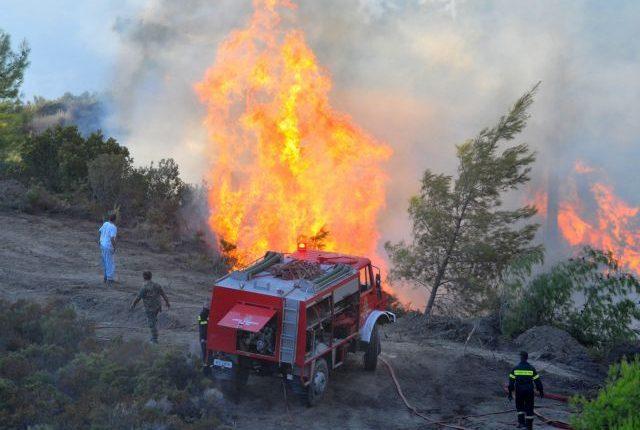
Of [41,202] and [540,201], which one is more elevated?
[540,201]

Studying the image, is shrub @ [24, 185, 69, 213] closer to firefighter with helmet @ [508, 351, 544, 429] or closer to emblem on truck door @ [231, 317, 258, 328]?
emblem on truck door @ [231, 317, 258, 328]

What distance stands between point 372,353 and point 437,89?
30222 millimetres

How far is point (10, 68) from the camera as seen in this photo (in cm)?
2822

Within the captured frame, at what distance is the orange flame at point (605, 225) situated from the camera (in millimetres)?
33812

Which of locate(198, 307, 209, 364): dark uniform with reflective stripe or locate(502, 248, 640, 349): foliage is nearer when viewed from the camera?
locate(198, 307, 209, 364): dark uniform with reflective stripe

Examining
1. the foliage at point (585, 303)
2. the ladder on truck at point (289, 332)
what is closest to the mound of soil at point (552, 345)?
the foliage at point (585, 303)

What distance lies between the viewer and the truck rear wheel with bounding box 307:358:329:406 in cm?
1181

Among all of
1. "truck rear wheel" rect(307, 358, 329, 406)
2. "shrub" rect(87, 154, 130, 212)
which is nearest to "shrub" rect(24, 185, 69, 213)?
"shrub" rect(87, 154, 130, 212)

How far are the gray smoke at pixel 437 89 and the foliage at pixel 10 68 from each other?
9.49 meters

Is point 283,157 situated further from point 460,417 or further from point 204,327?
point 460,417

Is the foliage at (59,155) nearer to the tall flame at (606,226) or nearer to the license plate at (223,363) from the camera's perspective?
the license plate at (223,363)

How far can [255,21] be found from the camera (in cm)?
2855

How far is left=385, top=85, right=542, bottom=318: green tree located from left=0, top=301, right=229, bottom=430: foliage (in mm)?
9870

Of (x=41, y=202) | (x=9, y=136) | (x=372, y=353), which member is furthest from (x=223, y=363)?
(x=9, y=136)
